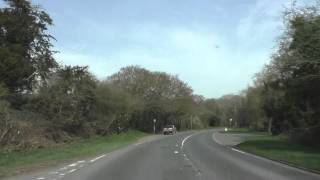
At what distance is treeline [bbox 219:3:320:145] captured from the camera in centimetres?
3281

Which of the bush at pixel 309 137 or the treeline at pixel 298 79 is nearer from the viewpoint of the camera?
the treeline at pixel 298 79

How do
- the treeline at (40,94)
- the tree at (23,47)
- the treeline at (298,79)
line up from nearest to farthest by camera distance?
the treeline at (298,79)
the treeline at (40,94)
the tree at (23,47)

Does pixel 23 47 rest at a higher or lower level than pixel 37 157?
higher

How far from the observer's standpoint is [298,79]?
143 feet

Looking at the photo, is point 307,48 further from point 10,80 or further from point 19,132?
point 10,80

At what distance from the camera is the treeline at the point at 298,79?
3281cm

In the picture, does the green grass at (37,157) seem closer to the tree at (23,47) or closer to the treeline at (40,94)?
the treeline at (40,94)

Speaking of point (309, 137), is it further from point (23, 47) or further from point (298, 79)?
point (23, 47)

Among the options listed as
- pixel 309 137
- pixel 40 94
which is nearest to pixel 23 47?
pixel 40 94

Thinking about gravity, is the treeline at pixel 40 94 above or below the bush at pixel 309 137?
above

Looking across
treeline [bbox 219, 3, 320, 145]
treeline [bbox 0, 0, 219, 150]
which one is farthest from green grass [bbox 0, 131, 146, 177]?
treeline [bbox 219, 3, 320, 145]

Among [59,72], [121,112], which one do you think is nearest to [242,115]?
[121,112]

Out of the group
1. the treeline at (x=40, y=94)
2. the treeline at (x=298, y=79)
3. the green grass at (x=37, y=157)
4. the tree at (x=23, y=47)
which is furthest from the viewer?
the tree at (x=23, y=47)

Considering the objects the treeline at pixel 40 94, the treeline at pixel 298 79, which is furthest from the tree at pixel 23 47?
the treeline at pixel 298 79
